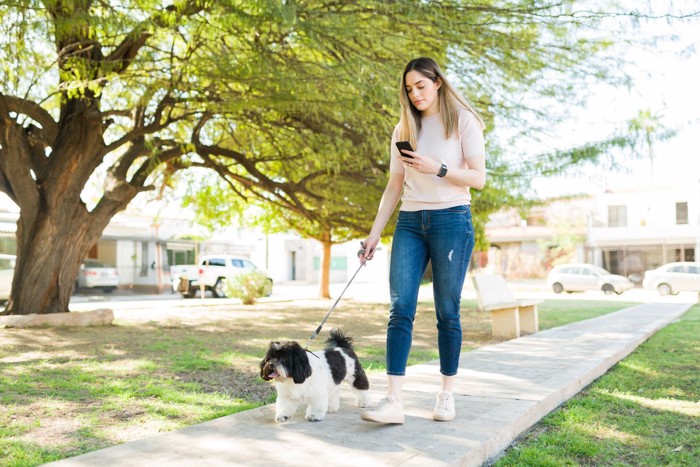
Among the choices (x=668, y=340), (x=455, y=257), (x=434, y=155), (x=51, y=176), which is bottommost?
(x=668, y=340)

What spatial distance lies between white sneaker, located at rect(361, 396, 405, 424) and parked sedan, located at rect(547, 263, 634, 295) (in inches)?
1034

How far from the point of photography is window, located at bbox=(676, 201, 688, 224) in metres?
39.5

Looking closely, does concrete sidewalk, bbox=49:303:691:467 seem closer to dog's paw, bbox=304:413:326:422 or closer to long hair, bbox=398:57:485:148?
A: dog's paw, bbox=304:413:326:422

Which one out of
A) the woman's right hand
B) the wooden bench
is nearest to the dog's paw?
the woman's right hand

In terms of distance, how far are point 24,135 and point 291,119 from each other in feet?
14.7

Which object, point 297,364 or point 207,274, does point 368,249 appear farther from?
point 207,274

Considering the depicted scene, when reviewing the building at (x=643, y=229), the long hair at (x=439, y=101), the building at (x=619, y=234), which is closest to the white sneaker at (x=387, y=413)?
the long hair at (x=439, y=101)

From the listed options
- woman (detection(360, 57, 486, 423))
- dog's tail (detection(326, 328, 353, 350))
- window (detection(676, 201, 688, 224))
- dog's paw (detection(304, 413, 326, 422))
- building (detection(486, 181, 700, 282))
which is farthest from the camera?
window (detection(676, 201, 688, 224))

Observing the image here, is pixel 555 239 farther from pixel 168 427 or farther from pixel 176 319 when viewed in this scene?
pixel 168 427

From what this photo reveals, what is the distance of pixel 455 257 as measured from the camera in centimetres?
362

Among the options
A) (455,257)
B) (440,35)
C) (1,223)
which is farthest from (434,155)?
(1,223)

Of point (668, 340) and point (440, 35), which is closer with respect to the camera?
point (440, 35)

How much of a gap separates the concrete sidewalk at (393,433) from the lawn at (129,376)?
54 centimetres

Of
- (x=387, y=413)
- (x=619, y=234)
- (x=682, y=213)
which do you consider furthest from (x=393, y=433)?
(x=682, y=213)
